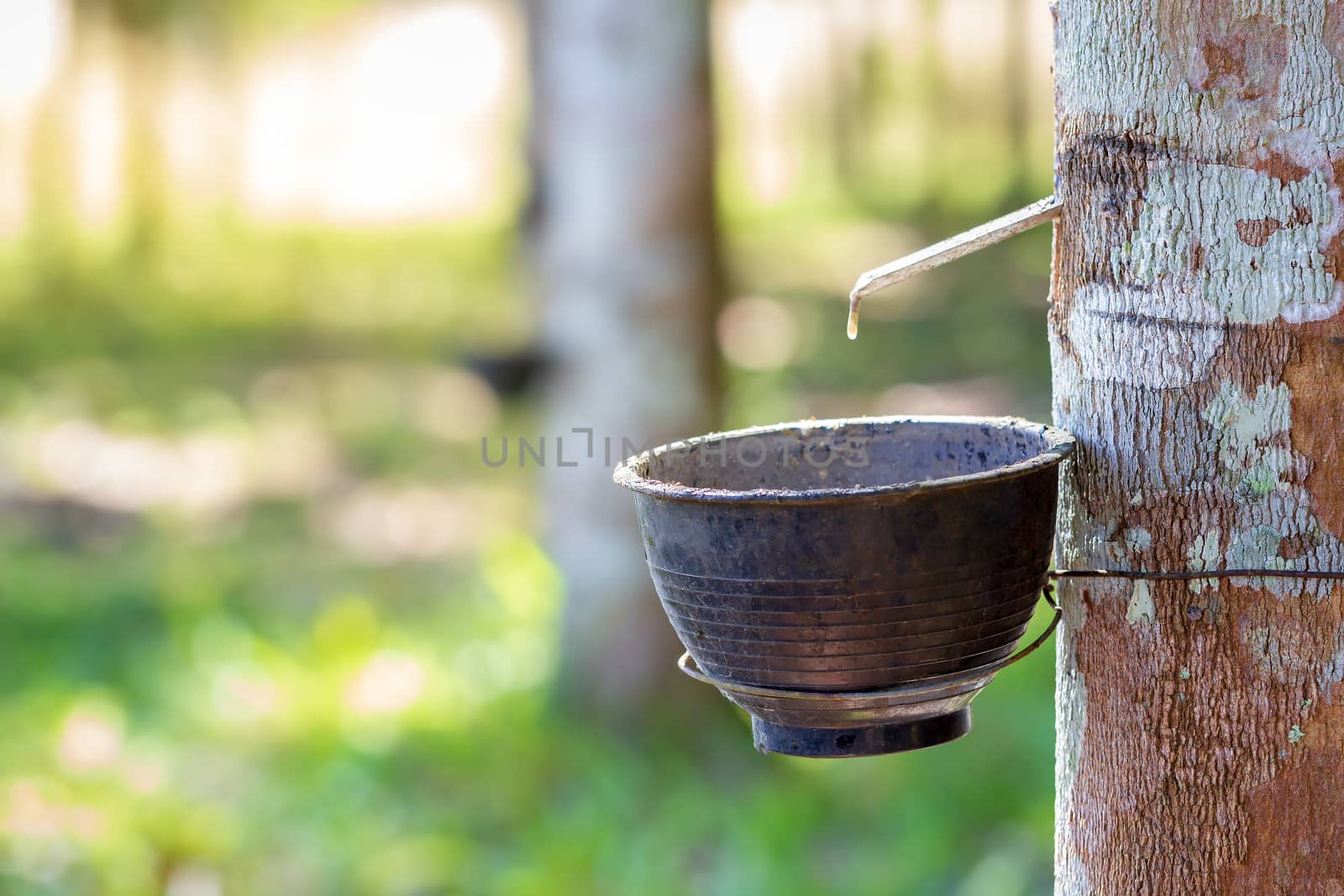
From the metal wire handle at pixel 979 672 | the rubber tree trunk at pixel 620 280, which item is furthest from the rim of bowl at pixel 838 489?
the rubber tree trunk at pixel 620 280

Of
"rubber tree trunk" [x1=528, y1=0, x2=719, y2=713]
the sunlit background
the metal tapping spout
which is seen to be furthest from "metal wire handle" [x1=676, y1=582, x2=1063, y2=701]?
"rubber tree trunk" [x1=528, y1=0, x2=719, y2=713]

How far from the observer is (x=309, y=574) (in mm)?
5582

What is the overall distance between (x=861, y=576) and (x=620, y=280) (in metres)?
2.66

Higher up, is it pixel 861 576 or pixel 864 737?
pixel 861 576

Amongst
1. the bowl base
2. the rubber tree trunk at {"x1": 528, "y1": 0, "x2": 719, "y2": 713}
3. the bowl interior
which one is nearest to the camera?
the bowl base

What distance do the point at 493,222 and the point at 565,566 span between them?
31.9 feet

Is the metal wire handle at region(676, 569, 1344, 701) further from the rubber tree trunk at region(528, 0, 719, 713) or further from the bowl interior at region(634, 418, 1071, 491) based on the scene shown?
the rubber tree trunk at region(528, 0, 719, 713)

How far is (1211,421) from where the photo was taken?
1327 mm

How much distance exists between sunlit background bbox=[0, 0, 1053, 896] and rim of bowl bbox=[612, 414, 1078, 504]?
5.72 ft

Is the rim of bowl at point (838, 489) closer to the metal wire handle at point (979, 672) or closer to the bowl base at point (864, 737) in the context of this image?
the metal wire handle at point (979, 672)

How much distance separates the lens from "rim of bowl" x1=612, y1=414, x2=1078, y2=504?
4.14ft

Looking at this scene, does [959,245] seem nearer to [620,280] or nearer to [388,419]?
[620,280]

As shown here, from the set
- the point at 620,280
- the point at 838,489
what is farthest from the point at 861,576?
the point at 620,280

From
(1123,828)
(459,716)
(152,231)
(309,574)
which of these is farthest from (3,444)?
(1123,828)
